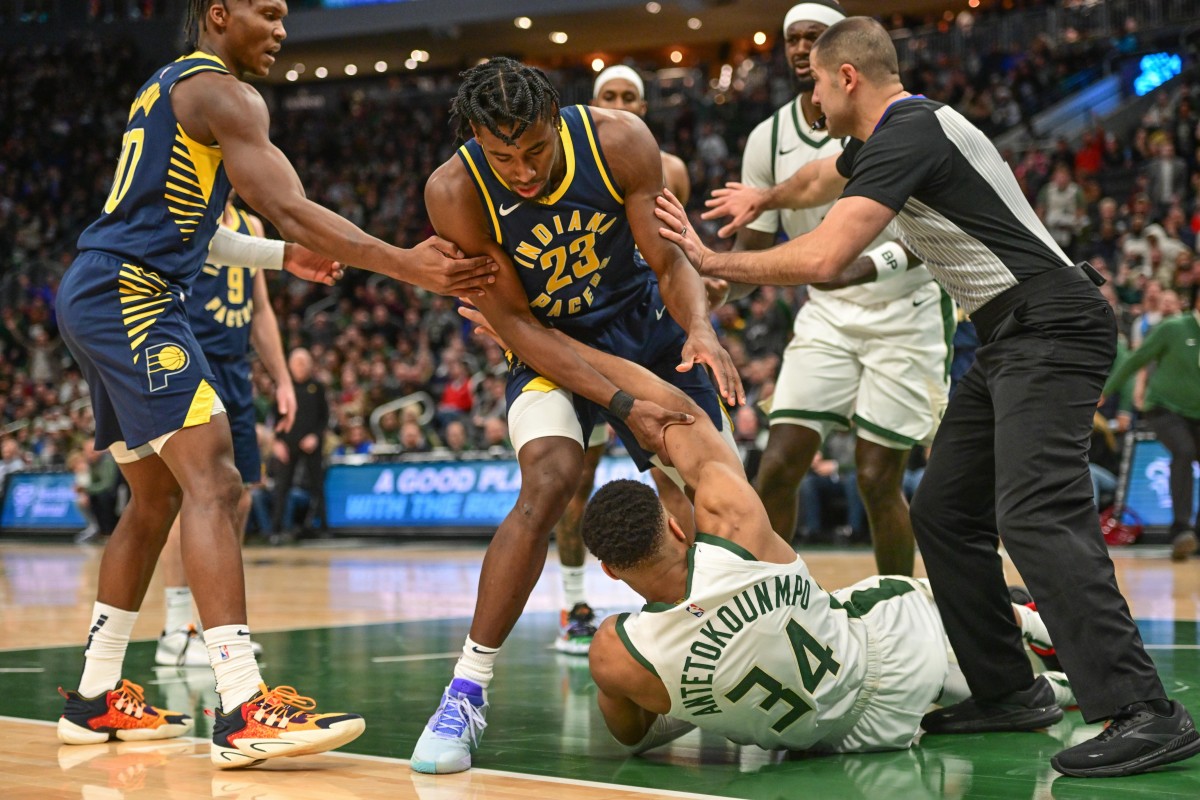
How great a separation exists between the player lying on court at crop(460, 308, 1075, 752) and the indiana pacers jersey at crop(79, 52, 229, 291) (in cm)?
163

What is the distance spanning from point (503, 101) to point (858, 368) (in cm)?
262

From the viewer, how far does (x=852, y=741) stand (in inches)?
149

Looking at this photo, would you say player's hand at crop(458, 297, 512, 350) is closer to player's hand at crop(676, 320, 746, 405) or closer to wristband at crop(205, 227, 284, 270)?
player's hand at crop(676, 320, 746, 405)

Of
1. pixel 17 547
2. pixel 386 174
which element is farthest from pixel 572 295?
pixel 386 174

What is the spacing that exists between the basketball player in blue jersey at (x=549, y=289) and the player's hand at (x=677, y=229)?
0.14 ft

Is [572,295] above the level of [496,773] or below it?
above

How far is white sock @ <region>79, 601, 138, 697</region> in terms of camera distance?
14.2 ft

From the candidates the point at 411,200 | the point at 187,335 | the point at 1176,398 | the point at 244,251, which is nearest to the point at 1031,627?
the point at 187,335

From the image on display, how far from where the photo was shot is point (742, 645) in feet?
11.2

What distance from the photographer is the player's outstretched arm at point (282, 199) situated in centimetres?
379

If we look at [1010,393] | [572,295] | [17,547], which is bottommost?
[17,547]

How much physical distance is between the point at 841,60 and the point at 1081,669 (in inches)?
71.7

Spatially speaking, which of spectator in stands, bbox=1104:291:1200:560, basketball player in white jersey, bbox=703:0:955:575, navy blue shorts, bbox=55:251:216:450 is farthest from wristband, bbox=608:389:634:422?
spectator in stands, bbox=1104:291:1200:560

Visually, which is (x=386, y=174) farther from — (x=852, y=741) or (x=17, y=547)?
(x=852, y=741)
